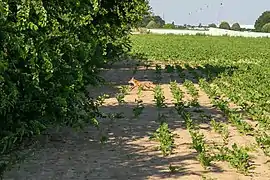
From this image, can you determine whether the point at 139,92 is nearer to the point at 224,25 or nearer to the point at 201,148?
the point at 201,148

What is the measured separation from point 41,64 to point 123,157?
6.80 feet

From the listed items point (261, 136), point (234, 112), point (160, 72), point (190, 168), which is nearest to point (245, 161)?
point (190, 168)

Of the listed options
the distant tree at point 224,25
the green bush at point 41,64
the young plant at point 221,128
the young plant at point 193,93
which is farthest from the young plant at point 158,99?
the distant tree at point 224,25

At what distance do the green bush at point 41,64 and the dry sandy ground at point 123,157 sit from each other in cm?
48

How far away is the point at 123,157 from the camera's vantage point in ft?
29.3

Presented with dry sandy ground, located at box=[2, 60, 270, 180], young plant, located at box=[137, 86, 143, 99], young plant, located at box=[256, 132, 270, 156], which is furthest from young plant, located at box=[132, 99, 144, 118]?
young plant, located at box=[256, 132, 270, 156]

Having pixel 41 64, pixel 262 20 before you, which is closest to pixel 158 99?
pixel 41 64

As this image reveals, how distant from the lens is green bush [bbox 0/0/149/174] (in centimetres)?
748

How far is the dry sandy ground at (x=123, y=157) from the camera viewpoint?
25.9 ft

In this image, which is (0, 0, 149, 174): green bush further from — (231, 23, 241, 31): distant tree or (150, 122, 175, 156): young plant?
(231, 23, 241, 31): distant tree

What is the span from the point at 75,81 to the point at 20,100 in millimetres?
1039

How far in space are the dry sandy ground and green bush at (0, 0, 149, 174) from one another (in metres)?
0.48

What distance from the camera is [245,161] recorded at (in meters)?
8.48

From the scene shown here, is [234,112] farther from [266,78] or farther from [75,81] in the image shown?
[266,78]
